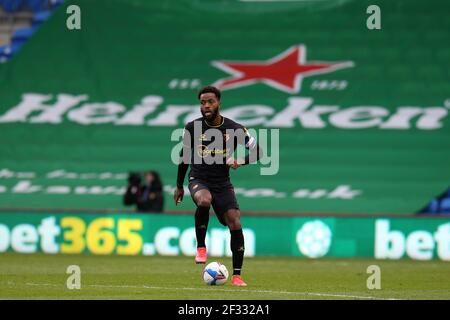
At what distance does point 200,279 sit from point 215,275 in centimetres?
139

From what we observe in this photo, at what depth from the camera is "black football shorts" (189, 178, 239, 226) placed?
12.6 m

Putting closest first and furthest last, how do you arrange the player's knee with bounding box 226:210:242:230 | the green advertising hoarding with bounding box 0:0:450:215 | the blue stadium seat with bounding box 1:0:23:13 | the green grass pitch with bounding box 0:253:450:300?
the green grass pitch with bounding box 0:253:450:300 < the player's knee with bounding box 226:210:242:230 < the green advertising hoarding with bounding box 0:0:450:215 < the blue stadium seat with bounding box 1:0:23:13

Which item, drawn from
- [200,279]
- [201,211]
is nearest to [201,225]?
[201,211]

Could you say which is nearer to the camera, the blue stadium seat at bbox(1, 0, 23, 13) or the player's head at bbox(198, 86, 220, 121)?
the player's head at bbox(198, 86, 220, 121)

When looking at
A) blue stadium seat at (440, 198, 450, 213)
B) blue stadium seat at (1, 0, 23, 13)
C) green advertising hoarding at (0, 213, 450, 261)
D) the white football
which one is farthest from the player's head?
blue stadium seat at (1, 0, 23, 13)

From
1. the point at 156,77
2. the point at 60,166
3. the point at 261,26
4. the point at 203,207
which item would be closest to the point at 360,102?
the point at 261,26

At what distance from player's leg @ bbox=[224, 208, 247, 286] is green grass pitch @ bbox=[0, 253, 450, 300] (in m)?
0.18

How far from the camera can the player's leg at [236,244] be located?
12.5 m

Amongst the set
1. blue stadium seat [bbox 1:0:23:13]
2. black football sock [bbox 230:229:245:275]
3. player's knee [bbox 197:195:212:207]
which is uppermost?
blue stadium seat [bbox 1:0:23:13]

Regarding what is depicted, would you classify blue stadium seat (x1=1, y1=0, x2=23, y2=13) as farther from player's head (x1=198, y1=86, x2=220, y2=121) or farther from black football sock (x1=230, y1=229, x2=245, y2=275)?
black football sock (x1=230, y1=229, x2=245, y2=275)

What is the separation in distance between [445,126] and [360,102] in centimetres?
194

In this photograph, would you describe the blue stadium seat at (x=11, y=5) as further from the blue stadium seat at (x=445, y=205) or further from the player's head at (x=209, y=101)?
the player's head at (x=209, y=101)

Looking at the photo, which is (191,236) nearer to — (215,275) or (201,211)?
(201,211)

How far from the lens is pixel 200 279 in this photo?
45.2 ft
